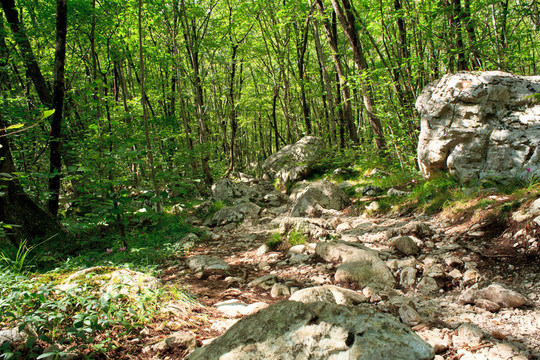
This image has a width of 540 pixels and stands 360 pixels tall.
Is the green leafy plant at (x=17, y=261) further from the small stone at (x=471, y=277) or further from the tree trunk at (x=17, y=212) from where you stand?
the small stone at (x=471, y=277)

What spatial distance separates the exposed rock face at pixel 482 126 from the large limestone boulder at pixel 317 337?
155 inches

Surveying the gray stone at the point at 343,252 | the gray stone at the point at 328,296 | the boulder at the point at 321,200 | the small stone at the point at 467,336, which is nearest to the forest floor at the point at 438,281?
the small stone at the point at 467,336

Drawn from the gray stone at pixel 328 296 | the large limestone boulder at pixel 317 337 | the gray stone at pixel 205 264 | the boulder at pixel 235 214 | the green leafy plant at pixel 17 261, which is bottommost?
the boulder at pixel 235 214

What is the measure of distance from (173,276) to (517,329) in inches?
136

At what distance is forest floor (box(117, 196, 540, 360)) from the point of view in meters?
1.95

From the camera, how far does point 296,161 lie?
12680 millimetres

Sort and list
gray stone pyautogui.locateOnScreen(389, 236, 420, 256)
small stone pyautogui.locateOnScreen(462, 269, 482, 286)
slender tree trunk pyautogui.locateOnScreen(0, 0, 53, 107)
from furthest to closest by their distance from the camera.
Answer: slender tree trunk pyautogui.locateOnScreen(0, 0, 53, 107) < gray stone pyautogui.locateOnScreen(389, 236, 420, 256) < small stone pyautogui.locateOnScreen(462, 269, 482, 286)

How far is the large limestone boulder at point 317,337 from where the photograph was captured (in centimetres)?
141

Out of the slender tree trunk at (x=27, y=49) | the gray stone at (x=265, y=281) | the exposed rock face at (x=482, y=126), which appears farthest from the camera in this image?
the slender tree trunk at (x=27, y=49)

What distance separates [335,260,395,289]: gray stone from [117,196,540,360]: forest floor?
0.28ft

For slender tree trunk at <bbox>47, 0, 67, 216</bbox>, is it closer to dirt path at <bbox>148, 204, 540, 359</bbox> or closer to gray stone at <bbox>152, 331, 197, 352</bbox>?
dirt path at <bbox>148, 204, 540, 359</bbox>

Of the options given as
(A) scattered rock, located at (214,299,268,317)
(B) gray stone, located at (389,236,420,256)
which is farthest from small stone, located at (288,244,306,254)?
(A) scattered rock, located at (214,299,268,317)

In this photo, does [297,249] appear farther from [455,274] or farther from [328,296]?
[455,274]

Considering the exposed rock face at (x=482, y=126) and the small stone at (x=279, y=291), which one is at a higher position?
the exposed rock face at (x=482, y=126)
